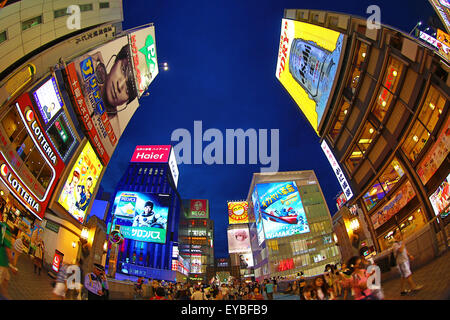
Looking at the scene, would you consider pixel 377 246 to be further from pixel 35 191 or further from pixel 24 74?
pixel 24 74

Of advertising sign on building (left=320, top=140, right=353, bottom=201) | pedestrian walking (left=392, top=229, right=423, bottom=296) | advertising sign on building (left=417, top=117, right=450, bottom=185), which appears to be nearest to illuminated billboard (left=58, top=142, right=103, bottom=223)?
pedestrian walking (left=392, top=229, right=423, bottom=296)

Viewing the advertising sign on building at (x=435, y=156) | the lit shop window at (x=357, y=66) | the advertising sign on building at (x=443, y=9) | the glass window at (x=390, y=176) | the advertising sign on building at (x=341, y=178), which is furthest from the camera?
the advertising sign on building at (x=341, y=178)

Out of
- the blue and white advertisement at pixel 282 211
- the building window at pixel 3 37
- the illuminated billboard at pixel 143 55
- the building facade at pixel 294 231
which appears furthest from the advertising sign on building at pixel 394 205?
the blue and white advertisement at pixel 282 211

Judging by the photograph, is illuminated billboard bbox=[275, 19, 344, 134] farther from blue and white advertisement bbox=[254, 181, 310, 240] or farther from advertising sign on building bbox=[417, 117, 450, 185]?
blue and white advertisement bbox=[254, 181, 310, 240]

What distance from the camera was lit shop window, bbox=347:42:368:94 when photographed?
17.1 metres

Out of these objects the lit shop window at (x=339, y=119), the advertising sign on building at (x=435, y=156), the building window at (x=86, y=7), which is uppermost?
the building window at (x=86, y=7)

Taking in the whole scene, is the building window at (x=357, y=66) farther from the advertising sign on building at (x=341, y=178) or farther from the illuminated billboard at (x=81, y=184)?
the illuminated billboard at (x=81, y=184)

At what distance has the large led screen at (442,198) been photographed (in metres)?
10.9

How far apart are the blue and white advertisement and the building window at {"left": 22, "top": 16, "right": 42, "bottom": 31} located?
189ft

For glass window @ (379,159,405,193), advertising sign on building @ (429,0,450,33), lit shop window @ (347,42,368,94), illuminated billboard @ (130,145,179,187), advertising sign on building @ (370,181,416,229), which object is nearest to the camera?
advertising sign on building @ (370,181,416,229)

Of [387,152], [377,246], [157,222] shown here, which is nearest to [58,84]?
[387,152]

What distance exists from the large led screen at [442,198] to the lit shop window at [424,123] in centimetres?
251

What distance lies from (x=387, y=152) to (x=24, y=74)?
977 inches

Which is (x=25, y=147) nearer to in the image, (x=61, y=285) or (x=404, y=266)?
(x=61, y=285)
